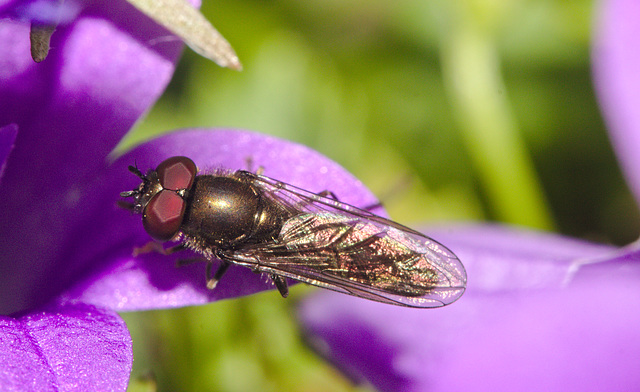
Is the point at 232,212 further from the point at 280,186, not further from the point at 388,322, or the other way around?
the point at 388,322

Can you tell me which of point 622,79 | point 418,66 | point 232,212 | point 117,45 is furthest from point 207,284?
point 418,66

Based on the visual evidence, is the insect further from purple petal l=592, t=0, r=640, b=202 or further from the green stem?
the green stem

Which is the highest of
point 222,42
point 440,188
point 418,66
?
point 222,42

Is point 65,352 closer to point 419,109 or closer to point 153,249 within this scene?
point 153,249

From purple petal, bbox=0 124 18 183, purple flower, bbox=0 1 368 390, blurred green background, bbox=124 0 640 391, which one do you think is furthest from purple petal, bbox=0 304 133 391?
blurred green background, bbox=124 0 640 391

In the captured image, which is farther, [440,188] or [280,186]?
[440,188]

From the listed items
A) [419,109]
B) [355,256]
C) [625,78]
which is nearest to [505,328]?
[355,256]
